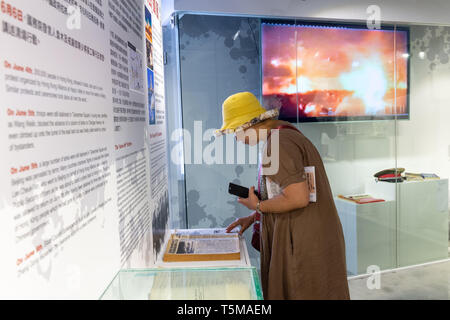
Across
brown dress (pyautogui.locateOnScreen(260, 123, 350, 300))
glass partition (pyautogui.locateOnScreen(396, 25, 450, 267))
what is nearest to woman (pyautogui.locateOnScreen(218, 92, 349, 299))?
brown dress (pyautogui.locateOnScreen(260, 123, 350, 300))

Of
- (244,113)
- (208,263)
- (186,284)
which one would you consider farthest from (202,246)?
(186,284)

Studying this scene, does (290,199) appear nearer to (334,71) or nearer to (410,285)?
(334,71)

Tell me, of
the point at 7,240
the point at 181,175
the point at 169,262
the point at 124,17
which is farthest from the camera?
the point at 181,175

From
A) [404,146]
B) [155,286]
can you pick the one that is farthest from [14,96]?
[404,146]

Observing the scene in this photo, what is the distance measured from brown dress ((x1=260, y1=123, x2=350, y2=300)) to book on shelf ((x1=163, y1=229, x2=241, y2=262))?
0.22m

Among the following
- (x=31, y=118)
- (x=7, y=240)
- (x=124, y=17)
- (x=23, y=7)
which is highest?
(x=124, y=17)

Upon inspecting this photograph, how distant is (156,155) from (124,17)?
74cm

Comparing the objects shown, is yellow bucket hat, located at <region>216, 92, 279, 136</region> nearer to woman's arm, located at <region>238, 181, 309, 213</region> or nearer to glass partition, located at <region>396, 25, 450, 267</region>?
woman's arm, located at <region>238, 181, 309, 213</region>

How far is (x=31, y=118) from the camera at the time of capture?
637 millimetres

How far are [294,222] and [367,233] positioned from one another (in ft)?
6.86

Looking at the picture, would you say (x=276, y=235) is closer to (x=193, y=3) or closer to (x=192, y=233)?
(x=192, y=233)

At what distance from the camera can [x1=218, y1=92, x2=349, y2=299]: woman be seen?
1680 mm
